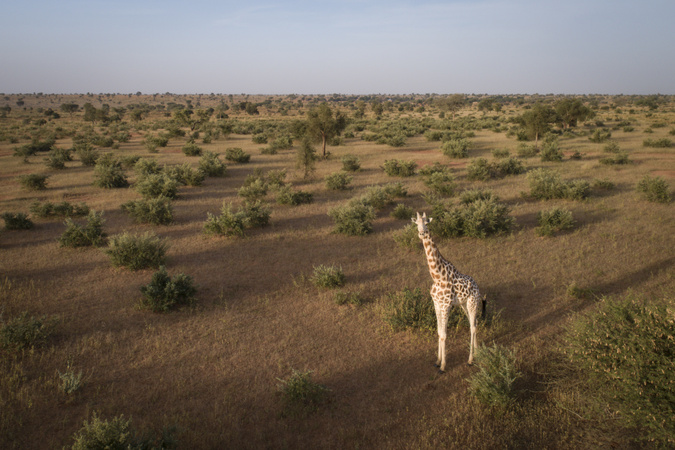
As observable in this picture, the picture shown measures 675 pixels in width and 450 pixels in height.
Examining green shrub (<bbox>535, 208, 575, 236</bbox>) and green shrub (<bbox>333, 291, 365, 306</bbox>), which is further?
green shrub (<bbox>535, 208, 575, 236</bbox>)

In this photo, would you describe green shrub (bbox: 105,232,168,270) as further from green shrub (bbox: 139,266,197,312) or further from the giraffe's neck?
the giraffe's neck

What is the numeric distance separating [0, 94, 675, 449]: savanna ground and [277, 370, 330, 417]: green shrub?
0.11 m

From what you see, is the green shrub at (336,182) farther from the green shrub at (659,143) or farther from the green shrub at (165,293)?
the green shrub at (659,143)

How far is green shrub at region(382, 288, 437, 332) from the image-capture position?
722 centimetres

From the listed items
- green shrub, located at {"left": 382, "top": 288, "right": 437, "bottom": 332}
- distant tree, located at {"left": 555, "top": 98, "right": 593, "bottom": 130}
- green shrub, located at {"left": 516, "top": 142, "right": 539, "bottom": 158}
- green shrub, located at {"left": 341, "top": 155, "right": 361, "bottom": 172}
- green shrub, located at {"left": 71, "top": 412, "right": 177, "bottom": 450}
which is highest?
distant tree, located at {"left": 555, "top": 98, "right": 593, "bottom": 130}

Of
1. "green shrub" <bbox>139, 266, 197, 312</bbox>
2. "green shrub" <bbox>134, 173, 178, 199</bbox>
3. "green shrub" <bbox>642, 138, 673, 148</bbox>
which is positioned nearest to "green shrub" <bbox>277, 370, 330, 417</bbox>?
"green shrub" <bbox>139, 266, 197, 312</bbox>

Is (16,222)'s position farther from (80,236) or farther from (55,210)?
(80,236)

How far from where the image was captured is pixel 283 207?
15.9 m

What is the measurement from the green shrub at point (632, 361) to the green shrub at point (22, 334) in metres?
8.59

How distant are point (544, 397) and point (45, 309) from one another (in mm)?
9520

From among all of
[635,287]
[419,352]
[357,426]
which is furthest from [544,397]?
[635,287]

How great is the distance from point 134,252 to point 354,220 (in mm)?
6550

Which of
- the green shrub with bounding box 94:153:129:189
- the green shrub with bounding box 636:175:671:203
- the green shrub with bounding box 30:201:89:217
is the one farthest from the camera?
the green shrub with bounding box 94:153:129:189

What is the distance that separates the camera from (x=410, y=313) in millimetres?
7367
